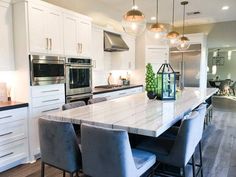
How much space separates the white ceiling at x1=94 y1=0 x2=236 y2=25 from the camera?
472 cm

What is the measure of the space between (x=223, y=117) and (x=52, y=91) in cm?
487

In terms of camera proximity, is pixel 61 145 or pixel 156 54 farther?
pixel 156 54

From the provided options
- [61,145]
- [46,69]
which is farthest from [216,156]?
[46,69]

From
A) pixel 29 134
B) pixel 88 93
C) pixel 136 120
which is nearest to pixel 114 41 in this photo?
pixel 88 93

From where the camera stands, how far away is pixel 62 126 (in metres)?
1.70

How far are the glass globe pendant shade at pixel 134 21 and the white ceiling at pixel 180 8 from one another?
205 cm

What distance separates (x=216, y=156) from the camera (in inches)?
128

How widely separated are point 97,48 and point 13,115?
2.58 meters

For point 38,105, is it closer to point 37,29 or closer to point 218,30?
point 37,29

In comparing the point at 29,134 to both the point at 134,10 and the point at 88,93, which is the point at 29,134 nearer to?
the point at 88,93

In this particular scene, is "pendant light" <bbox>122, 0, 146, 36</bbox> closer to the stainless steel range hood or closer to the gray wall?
the stainless steel range hood

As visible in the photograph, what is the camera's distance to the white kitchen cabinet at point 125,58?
567cm

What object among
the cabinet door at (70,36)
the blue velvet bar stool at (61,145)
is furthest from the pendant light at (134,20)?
the blue velvet bar stool at (61,145)

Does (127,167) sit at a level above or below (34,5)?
below
